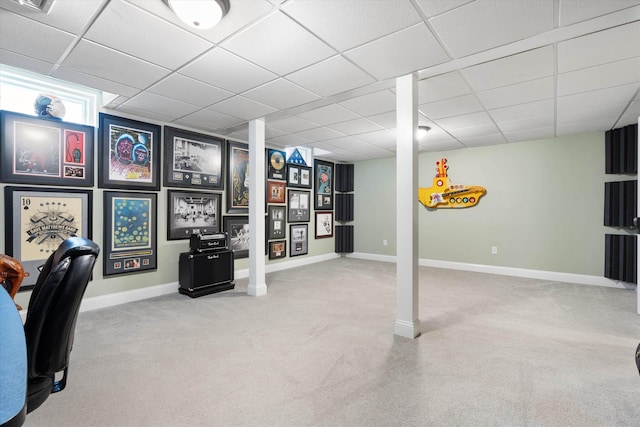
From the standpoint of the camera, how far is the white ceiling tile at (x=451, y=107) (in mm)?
3525

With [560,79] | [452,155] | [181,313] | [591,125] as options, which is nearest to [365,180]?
[452,155]

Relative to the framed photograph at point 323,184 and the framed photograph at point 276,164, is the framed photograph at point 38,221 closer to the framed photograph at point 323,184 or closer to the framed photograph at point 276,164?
the framed photograph at point 276,164

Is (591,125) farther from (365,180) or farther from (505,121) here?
(365,180)

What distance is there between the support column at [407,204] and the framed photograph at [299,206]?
3.87 meters

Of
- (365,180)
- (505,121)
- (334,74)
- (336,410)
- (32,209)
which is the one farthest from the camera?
(365,180)

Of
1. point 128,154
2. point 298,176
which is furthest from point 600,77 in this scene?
point 128,154

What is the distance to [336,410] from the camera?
6.02 feet

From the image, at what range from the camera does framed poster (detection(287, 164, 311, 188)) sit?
652 cm

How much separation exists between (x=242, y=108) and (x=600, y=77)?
3726mm

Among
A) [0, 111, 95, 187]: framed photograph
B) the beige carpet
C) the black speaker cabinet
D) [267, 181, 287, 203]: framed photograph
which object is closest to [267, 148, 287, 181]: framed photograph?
[267, 181, 287, 203]: framed photograph

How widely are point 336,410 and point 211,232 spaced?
3.72m

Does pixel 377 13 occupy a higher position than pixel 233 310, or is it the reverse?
pixel 377 13

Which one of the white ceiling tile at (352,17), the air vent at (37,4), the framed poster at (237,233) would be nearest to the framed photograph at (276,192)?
the framed poster at (237,233)

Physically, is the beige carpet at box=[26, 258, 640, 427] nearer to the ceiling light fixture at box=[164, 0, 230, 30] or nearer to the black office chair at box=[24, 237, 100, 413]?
the black office chair at box=[24, 237, 100, 413]
